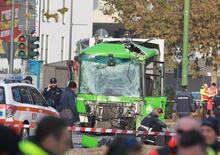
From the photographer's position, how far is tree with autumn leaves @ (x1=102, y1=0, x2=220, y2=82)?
48.4 meters

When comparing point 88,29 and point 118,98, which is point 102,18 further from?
point 118,98

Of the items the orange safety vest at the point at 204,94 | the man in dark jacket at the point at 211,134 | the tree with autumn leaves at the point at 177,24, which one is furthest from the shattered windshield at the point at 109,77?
the man in dark jacket at the point at 211,134

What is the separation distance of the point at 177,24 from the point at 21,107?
27677 millimetres

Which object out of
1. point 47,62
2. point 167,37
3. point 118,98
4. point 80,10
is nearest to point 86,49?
point 118,98

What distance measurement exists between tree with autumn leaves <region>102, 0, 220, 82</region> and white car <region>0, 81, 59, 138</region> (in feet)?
85.7

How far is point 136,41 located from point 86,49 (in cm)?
213

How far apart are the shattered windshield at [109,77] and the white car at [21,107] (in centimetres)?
638

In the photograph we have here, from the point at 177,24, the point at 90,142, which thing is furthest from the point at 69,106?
the point at 177,24

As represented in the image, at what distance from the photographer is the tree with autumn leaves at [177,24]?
48.4m

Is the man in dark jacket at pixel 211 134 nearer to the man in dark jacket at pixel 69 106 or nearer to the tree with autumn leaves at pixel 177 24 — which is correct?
the man in dark jacket at pixel 69 106

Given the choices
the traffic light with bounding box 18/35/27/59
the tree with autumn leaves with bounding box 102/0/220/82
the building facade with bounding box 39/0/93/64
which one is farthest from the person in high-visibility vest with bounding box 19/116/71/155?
the building facade with bounding box 39/0/93/64

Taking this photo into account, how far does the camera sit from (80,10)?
236ft

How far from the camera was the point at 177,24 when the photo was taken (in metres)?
48.9

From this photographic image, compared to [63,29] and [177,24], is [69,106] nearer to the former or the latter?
[177,24]
